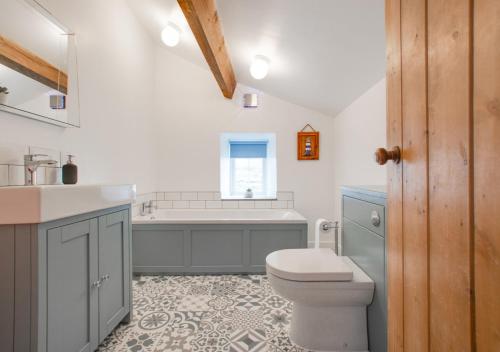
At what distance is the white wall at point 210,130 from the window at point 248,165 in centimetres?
15

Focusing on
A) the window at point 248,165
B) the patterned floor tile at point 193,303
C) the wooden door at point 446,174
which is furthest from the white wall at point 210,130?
the wooden door at point 446,174

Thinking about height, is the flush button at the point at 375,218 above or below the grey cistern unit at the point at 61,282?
above

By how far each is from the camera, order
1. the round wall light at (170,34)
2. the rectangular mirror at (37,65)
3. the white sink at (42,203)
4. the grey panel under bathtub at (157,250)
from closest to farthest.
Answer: the white sink at (42,203) < the rectangular mirror at (37,65) < the round wall light at (170,34) < the grey panel under bathtub at (157,250)

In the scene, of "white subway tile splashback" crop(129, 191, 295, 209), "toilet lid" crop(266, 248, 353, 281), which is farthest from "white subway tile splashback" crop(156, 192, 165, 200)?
"toilet lid" crop(266, 248, 353, 281)

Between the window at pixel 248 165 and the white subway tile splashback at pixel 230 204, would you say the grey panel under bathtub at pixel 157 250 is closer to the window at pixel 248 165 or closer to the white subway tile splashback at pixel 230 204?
the white subway tile splashback at pixel 230 204

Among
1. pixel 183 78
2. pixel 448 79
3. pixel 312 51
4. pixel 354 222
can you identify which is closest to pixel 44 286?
pixel 448 79

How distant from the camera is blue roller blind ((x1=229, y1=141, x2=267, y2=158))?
143 inches

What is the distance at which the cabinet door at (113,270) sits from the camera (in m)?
1.35

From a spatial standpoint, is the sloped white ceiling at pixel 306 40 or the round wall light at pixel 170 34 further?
the round wall light at pixel 170 34

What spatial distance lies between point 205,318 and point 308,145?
95.3 inches

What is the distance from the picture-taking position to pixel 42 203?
Answer: 0.92 meters

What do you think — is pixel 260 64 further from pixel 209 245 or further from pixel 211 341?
Result: pixel 211 341

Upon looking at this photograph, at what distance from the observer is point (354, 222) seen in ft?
4.99

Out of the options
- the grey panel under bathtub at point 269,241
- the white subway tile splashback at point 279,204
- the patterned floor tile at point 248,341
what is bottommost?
the patterned floor tile at point 248,341
